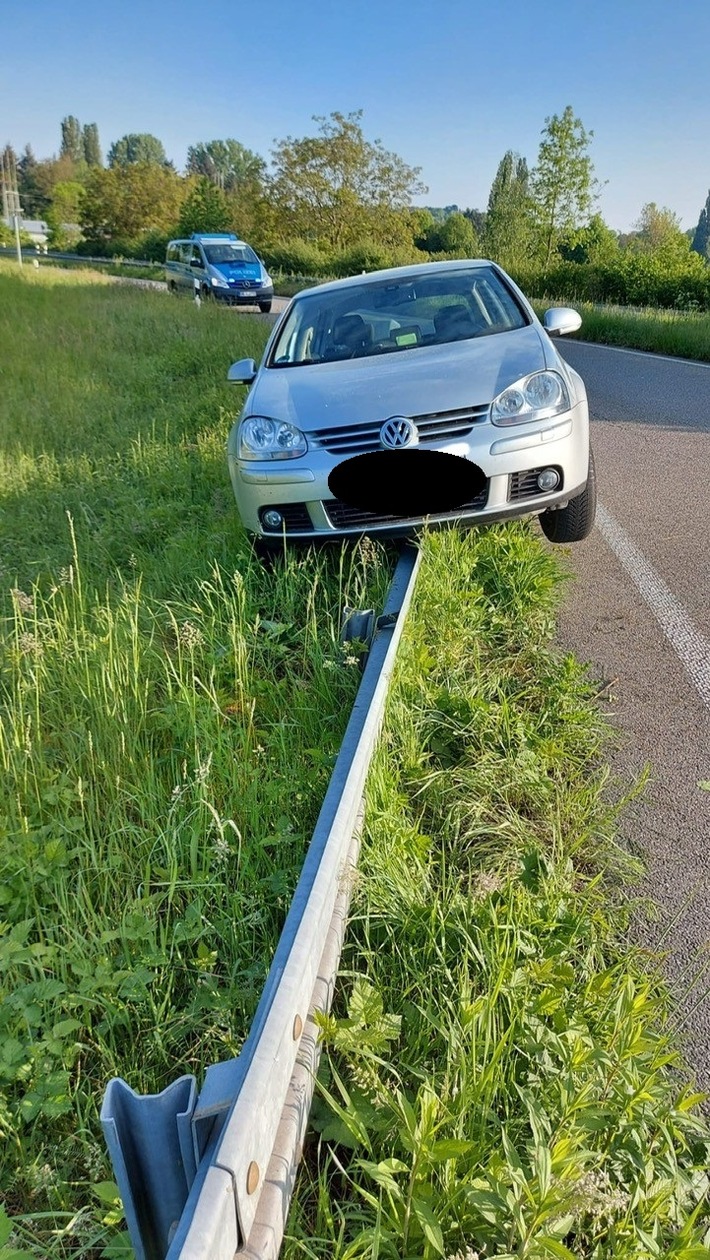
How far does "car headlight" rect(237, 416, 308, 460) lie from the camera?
13.6 feet

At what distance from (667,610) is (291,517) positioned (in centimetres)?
192

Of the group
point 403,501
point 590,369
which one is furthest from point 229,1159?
point 590,369

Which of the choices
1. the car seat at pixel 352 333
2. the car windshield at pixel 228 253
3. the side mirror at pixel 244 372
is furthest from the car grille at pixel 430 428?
the car windshield at pixel 228 253

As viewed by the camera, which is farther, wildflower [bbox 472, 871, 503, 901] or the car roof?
the car roof

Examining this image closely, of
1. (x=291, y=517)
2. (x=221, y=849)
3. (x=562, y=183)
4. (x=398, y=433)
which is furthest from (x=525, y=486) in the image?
(x=562, y=183)

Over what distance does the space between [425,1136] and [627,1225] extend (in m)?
0.36

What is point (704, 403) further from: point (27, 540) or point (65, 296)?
point (65, 296)

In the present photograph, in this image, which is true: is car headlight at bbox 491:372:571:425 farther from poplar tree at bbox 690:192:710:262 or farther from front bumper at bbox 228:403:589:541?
poplar tree at bbox 690:192:710:262

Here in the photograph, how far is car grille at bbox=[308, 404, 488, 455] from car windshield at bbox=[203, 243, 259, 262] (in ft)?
75.4

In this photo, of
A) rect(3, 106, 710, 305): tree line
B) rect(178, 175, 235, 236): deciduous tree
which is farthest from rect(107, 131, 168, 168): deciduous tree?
rect(178, 175, 235, 236): deciduous tree

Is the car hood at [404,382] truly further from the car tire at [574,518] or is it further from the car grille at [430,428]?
the car tire at [574,518]

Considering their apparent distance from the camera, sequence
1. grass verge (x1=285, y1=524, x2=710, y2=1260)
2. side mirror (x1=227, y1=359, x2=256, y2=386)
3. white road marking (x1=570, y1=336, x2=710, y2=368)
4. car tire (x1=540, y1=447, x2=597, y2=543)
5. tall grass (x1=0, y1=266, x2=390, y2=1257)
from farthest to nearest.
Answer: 1. white road marking (x1=570, y1=336, x2=710, y2=368)
2. side mirror (x1=227, y1=359, x2=256, y2=386)
3. car tire (x1=540, y1=447, x2=597, y2=543)
4. tall grass (x1=0, y1=266, x2=390, y2=1257)
5. grass verge (x1=285, y1=524, x2=710, y2=1260)

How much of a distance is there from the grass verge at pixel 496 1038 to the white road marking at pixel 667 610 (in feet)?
2.78

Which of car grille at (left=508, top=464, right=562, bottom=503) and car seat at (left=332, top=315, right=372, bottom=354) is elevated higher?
car seat at (left=332, top=315, right=372, bottom=354)
